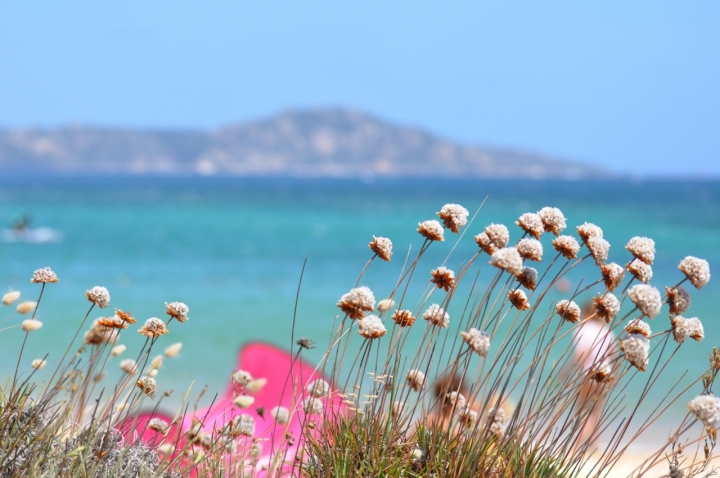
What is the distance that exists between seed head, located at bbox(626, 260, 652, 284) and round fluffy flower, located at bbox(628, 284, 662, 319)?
290mm

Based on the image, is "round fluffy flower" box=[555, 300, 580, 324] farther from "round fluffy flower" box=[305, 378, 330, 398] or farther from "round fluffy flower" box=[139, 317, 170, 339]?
"round fluffy flower" box=[139, 317, 170, 339]

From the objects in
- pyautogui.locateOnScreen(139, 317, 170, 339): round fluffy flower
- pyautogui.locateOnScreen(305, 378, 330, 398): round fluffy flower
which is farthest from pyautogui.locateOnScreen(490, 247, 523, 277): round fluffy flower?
pyautogui.locateOnScreen(139, 317, 170, 339): round fluffy flower

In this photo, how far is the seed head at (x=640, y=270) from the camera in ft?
7.01

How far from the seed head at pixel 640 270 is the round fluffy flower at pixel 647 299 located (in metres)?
0.29

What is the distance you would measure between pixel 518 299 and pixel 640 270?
35 cm

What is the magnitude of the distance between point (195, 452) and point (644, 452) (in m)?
4.73

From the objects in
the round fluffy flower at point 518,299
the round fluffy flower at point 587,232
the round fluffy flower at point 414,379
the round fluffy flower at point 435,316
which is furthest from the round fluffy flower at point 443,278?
the round fluffy flower at point 587,232

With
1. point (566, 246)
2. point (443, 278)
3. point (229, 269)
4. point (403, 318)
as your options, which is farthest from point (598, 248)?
point (229, 269)

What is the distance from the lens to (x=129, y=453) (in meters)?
2.36

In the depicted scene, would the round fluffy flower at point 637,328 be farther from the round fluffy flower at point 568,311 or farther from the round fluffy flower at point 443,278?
the round fluffy flower at point 443,278

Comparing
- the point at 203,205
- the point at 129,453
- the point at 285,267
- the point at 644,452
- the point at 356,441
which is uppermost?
the point at 356,441

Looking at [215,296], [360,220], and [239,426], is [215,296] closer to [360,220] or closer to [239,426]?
[239,426]

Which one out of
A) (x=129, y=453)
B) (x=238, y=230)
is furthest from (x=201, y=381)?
(x=238, y=230)

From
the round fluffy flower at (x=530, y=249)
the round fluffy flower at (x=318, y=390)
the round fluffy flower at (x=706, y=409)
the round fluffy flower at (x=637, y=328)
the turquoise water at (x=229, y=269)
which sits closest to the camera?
the round fluffy flower at (x=706, y=409)
